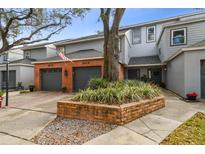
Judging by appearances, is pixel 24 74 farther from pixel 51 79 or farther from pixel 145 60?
pixel 145 60

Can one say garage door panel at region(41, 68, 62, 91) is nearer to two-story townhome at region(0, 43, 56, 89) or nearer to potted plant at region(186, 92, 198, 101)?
two-story townhome at region(0, 43, 56, 89)

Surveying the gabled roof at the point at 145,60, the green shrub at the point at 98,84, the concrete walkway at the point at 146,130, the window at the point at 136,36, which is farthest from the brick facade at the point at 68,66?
the concrete walkway at the point at 146,130

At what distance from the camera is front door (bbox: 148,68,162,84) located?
64.8ft

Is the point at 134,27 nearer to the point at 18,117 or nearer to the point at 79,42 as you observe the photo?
the point at 79,42

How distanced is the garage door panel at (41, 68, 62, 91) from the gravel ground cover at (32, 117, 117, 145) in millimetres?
11225

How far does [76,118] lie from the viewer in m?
6.62

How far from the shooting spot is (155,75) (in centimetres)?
2002

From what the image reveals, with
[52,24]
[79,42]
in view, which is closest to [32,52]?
[79,42]

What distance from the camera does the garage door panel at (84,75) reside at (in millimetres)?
15606

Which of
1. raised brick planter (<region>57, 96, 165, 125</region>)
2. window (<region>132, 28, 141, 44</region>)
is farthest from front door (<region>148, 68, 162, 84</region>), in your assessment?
raised brick planter (<region>57, 96, 165, 125</region>)

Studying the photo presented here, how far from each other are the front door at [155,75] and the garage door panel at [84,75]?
7294 mm

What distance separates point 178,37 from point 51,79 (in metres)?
12.2

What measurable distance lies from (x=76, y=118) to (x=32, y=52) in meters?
20.1
